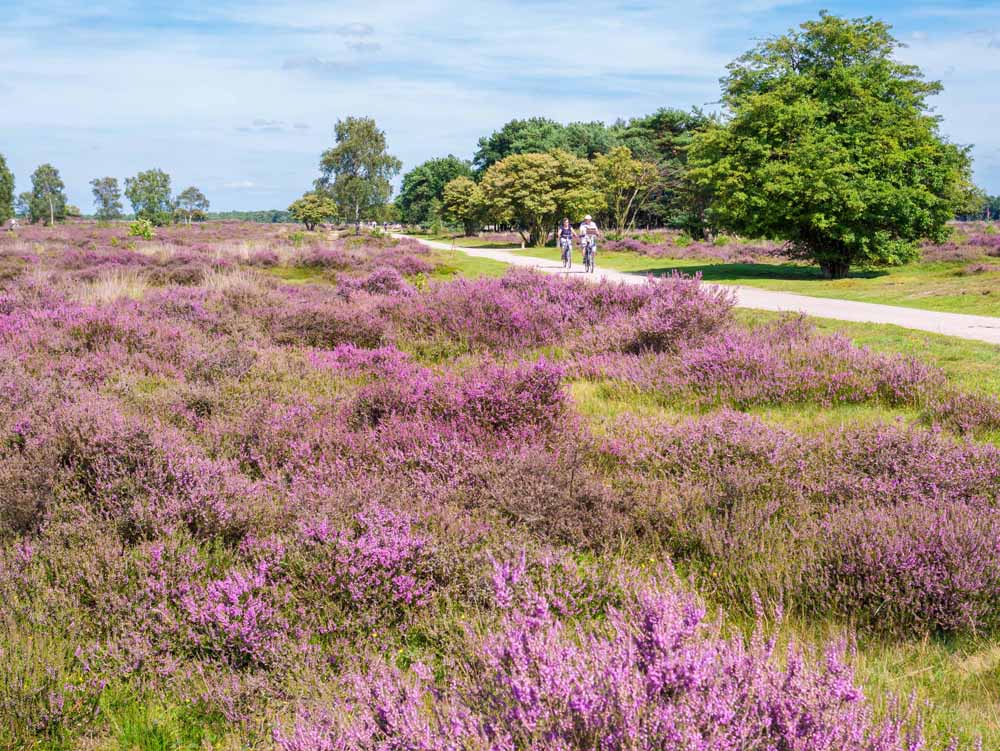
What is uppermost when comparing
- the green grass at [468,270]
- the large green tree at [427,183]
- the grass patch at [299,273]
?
the large green tree at [427,183]

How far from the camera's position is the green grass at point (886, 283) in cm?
1480

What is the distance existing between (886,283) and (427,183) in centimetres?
10209

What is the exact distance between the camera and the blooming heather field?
6.97 ft

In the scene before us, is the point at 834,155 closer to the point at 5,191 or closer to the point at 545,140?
the point at 545,140

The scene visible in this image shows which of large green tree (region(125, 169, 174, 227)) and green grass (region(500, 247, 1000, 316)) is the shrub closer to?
green grass (region(500, 247, 1000, 316))

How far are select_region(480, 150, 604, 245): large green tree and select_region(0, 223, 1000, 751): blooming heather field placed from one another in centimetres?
4281

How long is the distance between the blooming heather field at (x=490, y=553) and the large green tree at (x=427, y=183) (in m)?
104

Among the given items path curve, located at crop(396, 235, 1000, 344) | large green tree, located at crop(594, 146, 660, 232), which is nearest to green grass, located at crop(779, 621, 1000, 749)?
path curve, located at crop(396, 235, 1000, 344)

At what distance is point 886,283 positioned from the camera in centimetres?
2042

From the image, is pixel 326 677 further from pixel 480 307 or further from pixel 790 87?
pixel 790 87

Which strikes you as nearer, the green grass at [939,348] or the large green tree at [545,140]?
the green grass at [939,348]

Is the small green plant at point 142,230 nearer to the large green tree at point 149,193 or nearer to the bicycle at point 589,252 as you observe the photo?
the bicycle at point 589,252

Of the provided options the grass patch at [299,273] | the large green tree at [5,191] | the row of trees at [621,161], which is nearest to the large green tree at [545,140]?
the row of trees at [621,161]

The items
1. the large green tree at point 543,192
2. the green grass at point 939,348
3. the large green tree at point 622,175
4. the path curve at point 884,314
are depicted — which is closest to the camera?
the green grass at point 939,348
